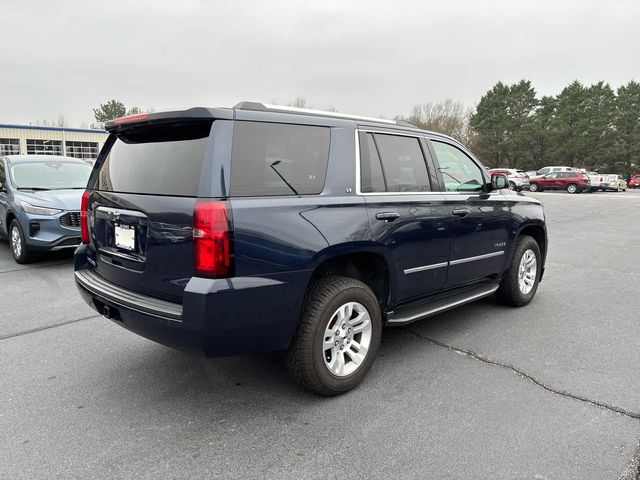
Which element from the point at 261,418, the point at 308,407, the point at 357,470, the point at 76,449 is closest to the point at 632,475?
the point at 357,470

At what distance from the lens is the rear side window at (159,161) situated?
2684mm

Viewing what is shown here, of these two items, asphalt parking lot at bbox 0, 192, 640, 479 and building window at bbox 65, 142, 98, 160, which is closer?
asphalt parking lot at bbox 0, 192, 640, 479

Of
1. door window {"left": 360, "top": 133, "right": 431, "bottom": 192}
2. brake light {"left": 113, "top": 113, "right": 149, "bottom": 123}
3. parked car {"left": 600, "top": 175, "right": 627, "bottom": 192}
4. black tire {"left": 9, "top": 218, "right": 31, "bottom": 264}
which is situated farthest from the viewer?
parked car {"left": 600, "top": 175, "right": 627, "bottom": 192}

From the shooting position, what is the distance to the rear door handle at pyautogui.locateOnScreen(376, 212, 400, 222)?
10.6ft

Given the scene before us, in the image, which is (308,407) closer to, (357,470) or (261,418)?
(261,418)

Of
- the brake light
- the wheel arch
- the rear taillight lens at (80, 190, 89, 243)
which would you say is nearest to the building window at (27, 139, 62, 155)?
the rear taillight lens at (80, 190, 89, 243)

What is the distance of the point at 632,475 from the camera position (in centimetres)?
232

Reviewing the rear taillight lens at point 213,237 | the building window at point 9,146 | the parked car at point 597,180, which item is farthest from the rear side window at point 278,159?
the building window at point 9,146

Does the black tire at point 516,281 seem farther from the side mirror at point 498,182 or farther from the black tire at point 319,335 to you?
the black tire at point 319,335

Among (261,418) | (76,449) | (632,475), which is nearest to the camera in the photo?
(632,475)

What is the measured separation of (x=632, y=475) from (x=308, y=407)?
1.78 meters

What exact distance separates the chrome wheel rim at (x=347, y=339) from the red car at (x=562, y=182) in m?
34.5

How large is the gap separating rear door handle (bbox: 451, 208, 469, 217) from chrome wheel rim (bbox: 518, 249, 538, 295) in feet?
4.12

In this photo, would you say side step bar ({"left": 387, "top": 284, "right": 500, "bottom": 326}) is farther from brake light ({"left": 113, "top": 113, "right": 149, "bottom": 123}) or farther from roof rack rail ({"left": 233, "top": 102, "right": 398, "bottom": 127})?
brake light ({"left": 113, "top": 113, "right": 149, "bottom": 123})
